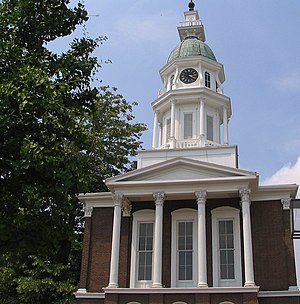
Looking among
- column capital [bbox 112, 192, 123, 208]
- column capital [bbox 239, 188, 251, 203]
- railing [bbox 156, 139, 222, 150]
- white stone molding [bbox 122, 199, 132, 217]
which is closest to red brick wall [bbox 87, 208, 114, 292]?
white stone molding [bbox 122, 199, 132, 217]

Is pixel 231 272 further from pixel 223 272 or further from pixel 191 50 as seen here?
pixel 191 50

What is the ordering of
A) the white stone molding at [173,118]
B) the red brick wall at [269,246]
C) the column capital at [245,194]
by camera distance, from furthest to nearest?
the white stone molding at [173,118], the column capital at [245,194], the red brick wall at [269,246]

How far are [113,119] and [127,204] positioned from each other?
394 inches

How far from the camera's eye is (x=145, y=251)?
26094mm

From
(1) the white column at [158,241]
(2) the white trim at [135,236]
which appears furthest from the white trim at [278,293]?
(2) the white trim at [135,236]

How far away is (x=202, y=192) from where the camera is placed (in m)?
24.9

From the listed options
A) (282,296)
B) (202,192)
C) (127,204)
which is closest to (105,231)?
(127,204)

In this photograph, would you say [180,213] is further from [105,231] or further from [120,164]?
[120,164]

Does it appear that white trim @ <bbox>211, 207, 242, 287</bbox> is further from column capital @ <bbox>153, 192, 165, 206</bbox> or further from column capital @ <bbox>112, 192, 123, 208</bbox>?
column capital @ <bbox>112, 192, 123, 208</bbox>

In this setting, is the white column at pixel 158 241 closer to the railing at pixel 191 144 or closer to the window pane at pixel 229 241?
the window pane at pixel 229 241

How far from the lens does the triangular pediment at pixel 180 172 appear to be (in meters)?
25.3

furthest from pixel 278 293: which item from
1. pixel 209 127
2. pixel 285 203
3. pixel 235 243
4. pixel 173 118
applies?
pixel 173 118

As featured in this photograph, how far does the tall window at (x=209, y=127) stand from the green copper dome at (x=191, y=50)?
4.94 m

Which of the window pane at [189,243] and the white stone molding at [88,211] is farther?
the white stone molding at [88,211]
